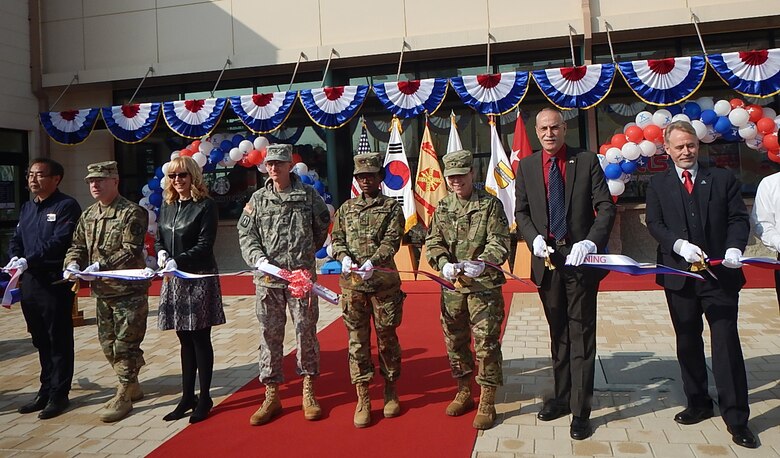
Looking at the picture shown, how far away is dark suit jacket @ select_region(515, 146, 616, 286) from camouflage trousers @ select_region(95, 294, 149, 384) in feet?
8.99

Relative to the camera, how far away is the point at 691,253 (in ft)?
9.86

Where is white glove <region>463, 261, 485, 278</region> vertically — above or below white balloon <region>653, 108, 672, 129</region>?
below

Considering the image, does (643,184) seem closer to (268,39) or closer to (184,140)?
(268,39)

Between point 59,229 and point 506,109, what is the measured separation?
7.00m

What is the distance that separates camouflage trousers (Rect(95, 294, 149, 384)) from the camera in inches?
152

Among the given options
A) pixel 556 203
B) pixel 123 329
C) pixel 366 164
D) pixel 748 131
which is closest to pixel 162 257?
pixel 123 329

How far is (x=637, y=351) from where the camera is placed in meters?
4.87

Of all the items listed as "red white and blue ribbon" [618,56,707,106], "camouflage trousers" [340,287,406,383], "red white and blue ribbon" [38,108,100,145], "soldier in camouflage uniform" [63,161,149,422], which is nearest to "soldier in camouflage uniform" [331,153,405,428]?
"camouflage trousers" [340,287,406,383]

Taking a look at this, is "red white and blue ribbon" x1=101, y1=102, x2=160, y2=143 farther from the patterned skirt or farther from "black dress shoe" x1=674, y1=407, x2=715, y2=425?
"black dress shoe" x1=674, y1=407, x2=715, y2=425

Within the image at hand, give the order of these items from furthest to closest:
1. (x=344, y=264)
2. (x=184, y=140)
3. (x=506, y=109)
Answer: (x=184, y=140)
(x=506, y=109)
(x=344, y=264)

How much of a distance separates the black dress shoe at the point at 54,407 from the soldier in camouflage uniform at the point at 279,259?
1544mm

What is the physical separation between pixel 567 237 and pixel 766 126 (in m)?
6.99

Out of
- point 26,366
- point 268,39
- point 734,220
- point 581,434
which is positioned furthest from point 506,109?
point 26,366

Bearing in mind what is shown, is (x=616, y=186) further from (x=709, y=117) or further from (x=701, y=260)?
(x=701, y=260)
